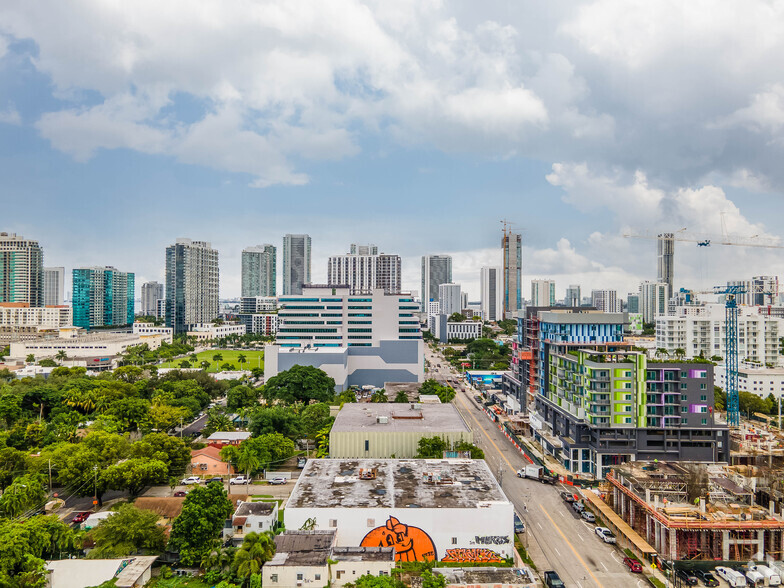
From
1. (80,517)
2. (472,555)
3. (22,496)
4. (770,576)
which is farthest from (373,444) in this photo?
(770,576)

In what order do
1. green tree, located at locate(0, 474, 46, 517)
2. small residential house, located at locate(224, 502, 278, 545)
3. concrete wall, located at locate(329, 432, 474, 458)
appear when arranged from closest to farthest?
small residential house, located at locate(224, 502, 278, 545)
green tree, located at locate(0, 474, 46, 517)
concrete wall, located at locate(329, 432, 474, 458)

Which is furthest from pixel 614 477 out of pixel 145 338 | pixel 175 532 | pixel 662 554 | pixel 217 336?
pixel 217 336

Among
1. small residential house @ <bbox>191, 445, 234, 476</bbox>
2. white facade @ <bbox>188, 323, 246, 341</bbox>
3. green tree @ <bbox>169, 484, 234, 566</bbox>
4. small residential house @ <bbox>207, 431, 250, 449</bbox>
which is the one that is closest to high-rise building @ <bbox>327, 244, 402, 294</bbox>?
white facade @ <bbox>188, 323, 246, 341</bbox>

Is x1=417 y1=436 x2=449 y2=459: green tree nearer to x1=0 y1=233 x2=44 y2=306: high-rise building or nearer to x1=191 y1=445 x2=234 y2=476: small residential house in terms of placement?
x1=191 y1=445 x2=234 y2=476: small residential house

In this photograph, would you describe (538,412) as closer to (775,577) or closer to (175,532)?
(775,577)

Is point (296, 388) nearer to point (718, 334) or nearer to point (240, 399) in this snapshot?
point (240, 399)

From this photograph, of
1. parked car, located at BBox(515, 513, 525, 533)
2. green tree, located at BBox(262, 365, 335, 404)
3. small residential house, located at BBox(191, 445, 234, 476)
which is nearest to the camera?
parked car, located at BBox(515, 513, 525, 533)

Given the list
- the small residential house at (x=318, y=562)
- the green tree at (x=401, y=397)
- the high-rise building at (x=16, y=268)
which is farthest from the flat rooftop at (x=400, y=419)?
the high-rise building at (x=16, y=268)
